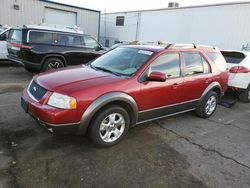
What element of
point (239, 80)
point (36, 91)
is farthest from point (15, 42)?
A: point (239, 80)

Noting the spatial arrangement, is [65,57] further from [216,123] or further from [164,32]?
[164,32]

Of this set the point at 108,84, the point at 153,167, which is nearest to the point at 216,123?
the point at 153,167

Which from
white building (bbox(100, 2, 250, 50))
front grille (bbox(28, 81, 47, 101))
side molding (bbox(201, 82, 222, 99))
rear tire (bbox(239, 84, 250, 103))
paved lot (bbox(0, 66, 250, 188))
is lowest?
paved lot (bbox(0, 66, 250, 188))

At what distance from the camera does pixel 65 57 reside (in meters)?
8.02

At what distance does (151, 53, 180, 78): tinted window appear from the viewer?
3.79 meters

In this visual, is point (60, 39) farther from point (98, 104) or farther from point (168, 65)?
point (98, 104)

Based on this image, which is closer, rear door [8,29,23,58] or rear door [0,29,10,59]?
rear door [8,29,23,58]

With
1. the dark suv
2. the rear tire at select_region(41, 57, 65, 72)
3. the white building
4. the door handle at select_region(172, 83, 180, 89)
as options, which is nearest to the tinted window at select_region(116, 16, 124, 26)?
the white building

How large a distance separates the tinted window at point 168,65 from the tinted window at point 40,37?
203 inches

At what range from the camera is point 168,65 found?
3979 mm

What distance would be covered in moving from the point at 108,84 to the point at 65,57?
532 centimetres

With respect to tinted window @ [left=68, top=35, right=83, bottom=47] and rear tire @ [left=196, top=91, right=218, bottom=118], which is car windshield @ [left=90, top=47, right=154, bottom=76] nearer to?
rear tire @ [left=196, top=91, right=218, bottom=118]

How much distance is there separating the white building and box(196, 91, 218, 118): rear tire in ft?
29.9

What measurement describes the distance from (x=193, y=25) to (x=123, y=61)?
12445mm
